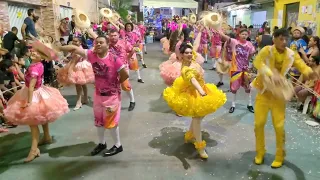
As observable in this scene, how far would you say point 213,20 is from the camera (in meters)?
6.09

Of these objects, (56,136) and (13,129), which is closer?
(56,136)

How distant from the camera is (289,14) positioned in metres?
15.4

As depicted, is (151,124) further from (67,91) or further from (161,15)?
(161,15)

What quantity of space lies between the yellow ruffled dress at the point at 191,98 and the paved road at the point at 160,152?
30.4 inches

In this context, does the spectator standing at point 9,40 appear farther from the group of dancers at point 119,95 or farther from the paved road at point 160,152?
the group of dancers at point 119,95

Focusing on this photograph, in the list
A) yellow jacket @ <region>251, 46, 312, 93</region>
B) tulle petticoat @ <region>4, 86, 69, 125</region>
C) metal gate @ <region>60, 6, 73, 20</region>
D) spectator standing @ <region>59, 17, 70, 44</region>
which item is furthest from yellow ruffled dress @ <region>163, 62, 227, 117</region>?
metal gate @ <region>60, 6, 73, 20</region>

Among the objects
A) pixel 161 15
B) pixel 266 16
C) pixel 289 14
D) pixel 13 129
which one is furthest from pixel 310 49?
pixel 161 15

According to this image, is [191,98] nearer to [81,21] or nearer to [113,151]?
[113,151]

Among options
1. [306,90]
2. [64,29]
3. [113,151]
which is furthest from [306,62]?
[64,29]

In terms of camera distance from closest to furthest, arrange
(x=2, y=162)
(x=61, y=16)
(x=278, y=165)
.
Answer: (x=278, y=165) < (x=2, y=162) < (x=61, y=16)

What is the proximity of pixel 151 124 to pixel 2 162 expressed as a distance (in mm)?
2627

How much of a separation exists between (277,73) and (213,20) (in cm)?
264

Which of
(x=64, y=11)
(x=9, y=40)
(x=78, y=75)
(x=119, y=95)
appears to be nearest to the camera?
(x=119, y=95)

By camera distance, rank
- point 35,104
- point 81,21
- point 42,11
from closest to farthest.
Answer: point 35,104, point 81,21, point 42,11
